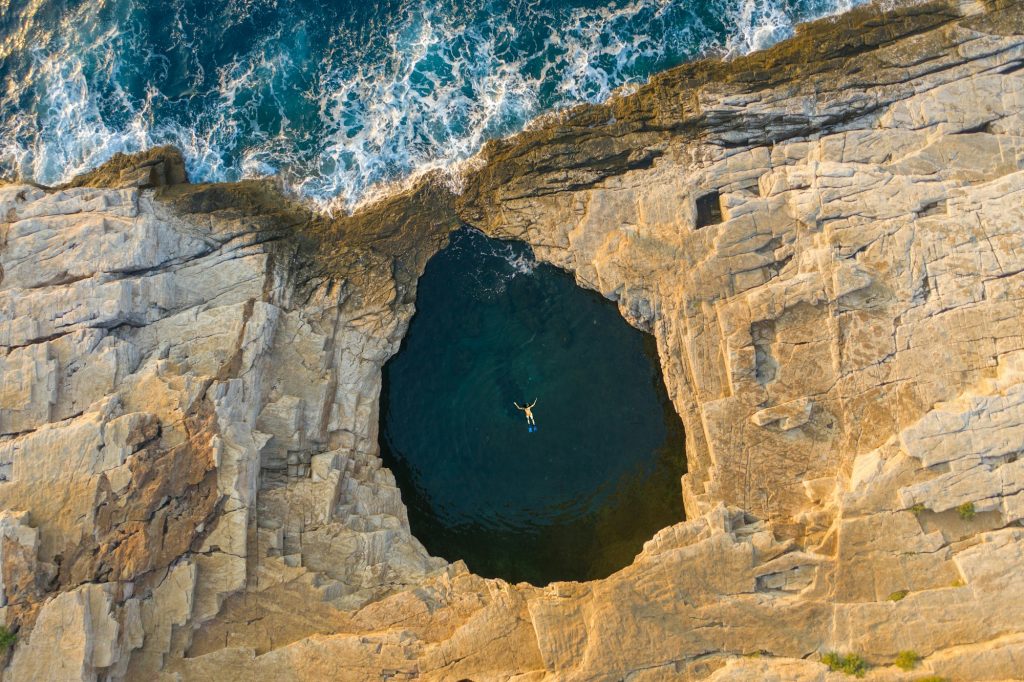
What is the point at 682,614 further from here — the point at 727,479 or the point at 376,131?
the point at 376,131

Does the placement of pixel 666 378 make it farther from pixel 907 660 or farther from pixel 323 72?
pixel 323 72

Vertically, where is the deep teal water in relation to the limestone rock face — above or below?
above

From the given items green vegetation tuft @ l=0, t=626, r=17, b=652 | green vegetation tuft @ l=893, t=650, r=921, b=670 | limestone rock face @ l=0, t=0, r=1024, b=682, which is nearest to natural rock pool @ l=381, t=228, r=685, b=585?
limestone rock face @ l=0, t=0, r=1024, b=682

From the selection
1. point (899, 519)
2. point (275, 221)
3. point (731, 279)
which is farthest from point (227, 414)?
point (899, 519)

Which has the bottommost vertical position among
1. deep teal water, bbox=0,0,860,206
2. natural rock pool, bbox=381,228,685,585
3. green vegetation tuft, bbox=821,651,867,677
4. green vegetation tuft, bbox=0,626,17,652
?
green vegetation tuft, bbox=821,651,867,677

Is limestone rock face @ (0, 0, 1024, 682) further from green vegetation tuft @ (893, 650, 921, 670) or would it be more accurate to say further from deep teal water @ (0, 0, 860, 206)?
deep teal water @ (0, 0, 860, 206)

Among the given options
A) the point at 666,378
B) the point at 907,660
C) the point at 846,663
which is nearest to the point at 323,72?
the point at 666,378
